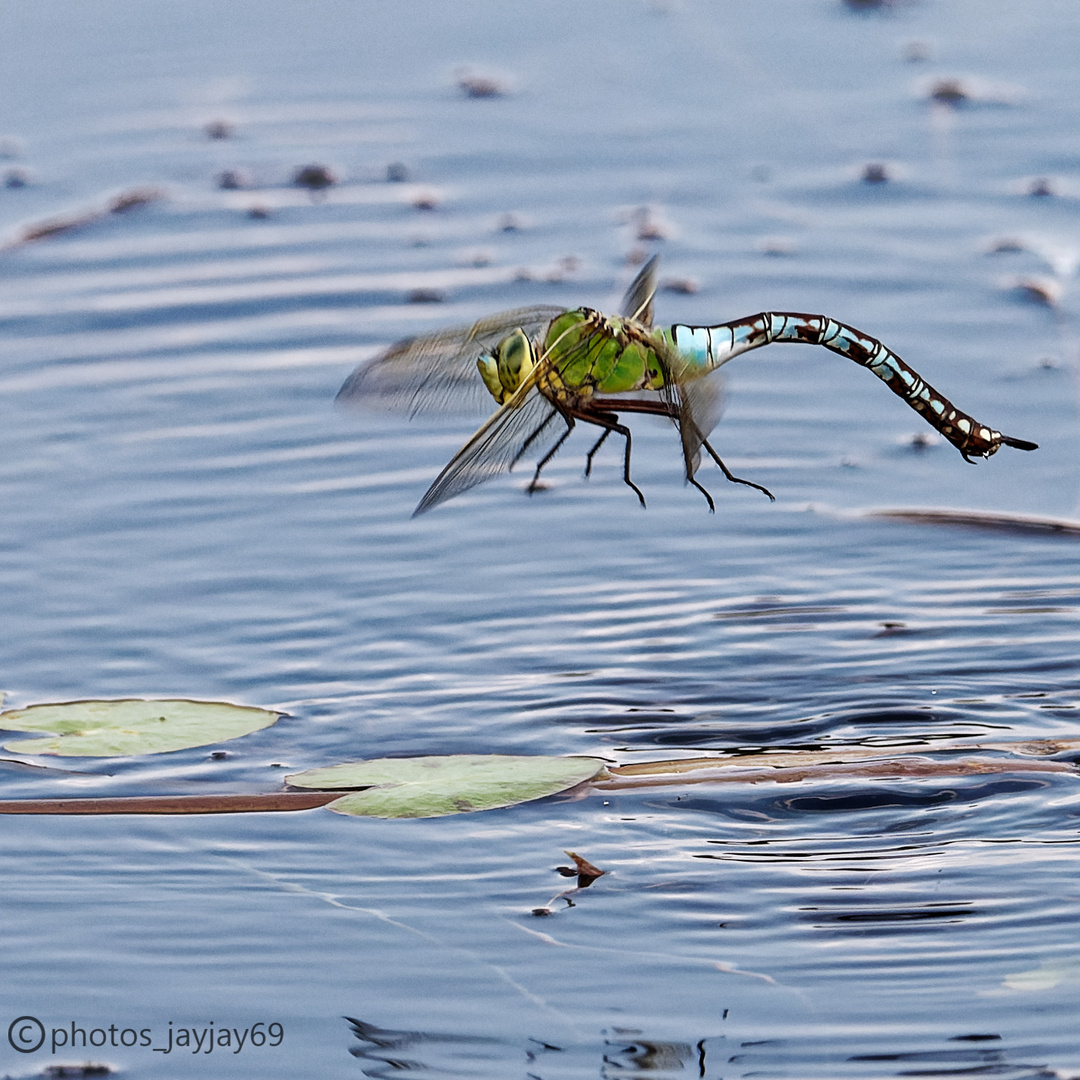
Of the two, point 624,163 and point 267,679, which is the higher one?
point 624,163

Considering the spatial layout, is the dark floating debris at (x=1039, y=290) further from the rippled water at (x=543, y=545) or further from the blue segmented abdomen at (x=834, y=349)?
the blue segmented abdomen at (x=834, y=349)

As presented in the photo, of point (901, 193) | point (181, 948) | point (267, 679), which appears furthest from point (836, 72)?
point (181, 948)

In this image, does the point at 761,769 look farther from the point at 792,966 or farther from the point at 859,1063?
the point at 859,1063

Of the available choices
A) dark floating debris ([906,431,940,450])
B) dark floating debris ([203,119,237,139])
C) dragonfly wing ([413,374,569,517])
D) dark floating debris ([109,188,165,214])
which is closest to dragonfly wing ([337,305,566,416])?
dragonfly wing ([413,374,569,517])

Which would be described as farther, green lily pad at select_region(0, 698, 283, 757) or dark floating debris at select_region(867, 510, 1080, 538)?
dark floating debris at select_region(867, 510, 1080, 538)

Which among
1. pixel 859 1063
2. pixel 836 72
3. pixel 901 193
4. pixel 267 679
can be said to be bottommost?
pixel 859 1063

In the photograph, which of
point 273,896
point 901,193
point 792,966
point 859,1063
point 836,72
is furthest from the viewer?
point 836,72

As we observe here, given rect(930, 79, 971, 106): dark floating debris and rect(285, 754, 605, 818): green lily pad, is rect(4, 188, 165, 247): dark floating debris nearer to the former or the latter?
rect(930, 79, 971, 106): dark floating debris
